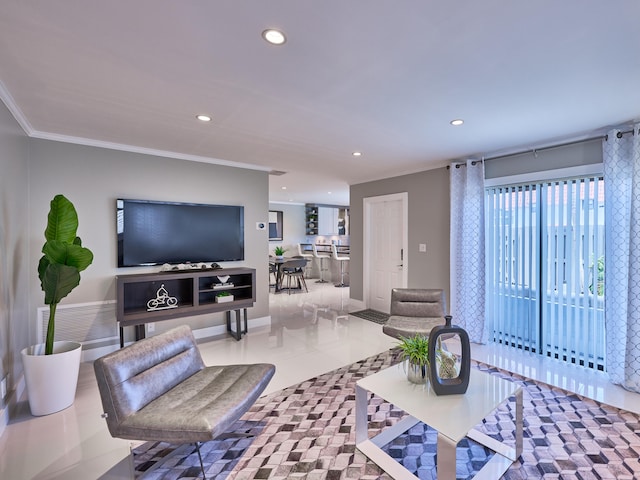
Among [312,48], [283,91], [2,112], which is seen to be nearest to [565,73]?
[312,48]

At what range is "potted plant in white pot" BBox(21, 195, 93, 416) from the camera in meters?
2.30

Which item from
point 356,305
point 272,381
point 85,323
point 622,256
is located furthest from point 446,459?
point 356,305

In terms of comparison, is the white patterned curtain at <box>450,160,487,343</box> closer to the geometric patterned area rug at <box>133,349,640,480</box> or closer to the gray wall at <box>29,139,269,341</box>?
the geometric patterned area rug at <box>133,349,640,480</box>

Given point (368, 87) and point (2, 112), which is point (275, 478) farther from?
point (2, 112)

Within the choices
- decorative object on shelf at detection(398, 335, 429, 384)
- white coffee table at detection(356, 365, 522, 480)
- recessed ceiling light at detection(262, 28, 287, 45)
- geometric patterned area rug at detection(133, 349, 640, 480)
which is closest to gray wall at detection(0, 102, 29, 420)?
geometric patterned area rug at detection(133, 349, 640, 480)

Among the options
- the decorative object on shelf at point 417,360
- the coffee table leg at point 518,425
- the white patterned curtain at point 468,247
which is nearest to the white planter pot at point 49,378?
the decorative object on shelf at point 417,360

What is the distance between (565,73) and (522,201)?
6.28 feet

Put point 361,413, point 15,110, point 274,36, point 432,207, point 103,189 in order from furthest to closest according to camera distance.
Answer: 1. point 432,207
2. point 103,189
3. point 15,110
4. point 361,413
5. point 274,36

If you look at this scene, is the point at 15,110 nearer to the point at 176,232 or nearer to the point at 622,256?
the point at 176,232

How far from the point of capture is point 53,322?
93.8 inches

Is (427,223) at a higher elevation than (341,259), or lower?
higher

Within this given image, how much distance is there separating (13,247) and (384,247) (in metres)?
4.60

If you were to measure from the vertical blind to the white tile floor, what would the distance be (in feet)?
0.98

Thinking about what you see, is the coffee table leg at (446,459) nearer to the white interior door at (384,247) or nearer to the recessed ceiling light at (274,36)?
the recessed ceiling light at (274,36)
